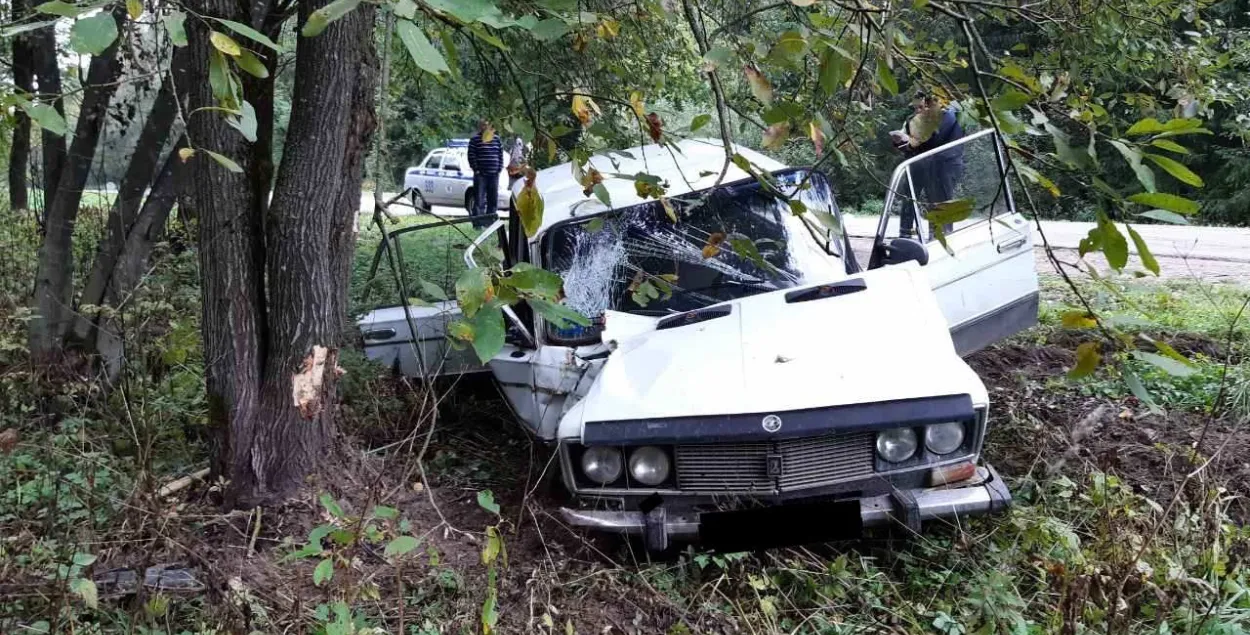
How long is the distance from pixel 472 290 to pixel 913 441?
2.26m

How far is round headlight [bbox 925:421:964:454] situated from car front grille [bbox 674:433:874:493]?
0.81ft

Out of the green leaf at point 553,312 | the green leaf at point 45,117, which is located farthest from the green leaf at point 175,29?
the green leaf at point 553,312

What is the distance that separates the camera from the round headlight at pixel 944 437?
3373 mm

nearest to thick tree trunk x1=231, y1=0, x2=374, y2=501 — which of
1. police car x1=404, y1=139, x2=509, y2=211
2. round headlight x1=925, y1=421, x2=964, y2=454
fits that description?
round headlight x1=925, y1=421, x2=964, y2=454

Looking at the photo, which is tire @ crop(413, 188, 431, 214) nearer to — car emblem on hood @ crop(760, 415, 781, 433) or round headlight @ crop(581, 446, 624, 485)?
round headlight @ crop(581, 446, 624, 485)

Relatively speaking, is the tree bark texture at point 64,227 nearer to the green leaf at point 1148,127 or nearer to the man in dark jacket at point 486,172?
the green leaf at point 1148,127

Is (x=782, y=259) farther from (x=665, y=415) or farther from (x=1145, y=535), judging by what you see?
(x=1145, y=535)

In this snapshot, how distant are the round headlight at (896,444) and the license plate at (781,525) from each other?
0.23 meters

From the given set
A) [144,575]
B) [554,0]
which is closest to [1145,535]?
[554,0]

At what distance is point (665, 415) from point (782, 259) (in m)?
1.38

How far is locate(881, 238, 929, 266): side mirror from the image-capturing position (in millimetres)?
3983

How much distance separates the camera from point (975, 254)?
183 inches

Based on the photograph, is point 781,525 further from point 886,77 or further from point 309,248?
point 309,248

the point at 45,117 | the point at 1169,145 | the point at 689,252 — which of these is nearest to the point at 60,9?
the point at 45,117
